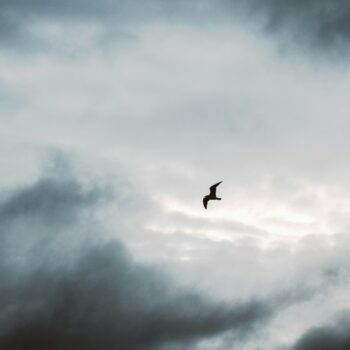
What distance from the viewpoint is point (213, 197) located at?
105m
